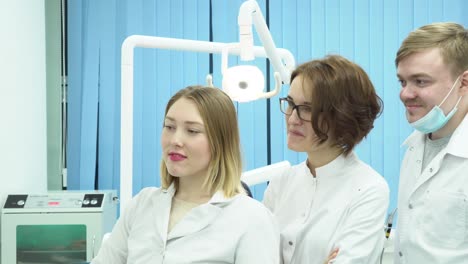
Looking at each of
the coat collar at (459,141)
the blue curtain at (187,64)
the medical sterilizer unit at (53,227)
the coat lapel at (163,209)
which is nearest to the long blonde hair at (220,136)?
the coat lapel at (163,209)

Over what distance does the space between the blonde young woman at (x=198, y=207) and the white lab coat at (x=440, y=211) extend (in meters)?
0.42

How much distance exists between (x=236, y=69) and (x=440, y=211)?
86 centimetres

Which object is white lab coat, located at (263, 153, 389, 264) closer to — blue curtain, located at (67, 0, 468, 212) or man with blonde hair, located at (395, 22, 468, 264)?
man with blonde hair, located at (395, 22, 468, 264)

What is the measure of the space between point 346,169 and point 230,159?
1.07ft

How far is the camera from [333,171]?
159cm

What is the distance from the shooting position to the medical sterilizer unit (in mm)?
3057

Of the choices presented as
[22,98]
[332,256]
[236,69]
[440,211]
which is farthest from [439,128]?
[22,98]

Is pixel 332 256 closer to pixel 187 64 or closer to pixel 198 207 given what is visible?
pixel 198 207

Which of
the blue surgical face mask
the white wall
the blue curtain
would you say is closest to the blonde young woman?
the blue surgical face mask

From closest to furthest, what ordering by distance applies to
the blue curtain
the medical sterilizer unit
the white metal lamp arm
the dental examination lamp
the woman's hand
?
the woman's hand → the dental examination lamp → the white metal lamp arm → the medical sterilizer unit → the blue curtain

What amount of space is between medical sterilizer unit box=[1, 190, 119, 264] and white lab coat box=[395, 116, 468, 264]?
74.4 inches

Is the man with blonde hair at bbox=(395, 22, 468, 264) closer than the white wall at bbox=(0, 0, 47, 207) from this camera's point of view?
Yes

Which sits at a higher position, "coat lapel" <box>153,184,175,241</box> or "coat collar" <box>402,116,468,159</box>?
"coat collar" <box>402,116,468,159</box>

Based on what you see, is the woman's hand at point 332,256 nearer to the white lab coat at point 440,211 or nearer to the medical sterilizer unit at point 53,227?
the white lab coat at point 440,211
